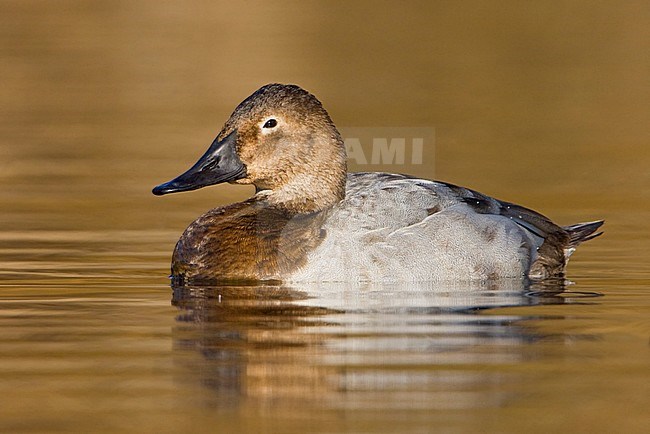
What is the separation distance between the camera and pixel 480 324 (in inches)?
304

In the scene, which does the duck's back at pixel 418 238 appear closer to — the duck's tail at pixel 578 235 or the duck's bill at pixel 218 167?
the duck's tail at pixel 578 235

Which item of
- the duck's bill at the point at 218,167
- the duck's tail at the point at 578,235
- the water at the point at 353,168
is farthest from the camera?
the duck's tail at the point at 578,235

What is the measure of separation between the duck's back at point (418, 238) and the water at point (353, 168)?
183 millimetres

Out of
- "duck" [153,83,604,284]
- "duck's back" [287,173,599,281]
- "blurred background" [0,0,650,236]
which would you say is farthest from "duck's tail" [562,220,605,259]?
"blurred background" [0,0,650,236]

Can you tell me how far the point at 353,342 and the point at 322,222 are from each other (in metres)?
2.06

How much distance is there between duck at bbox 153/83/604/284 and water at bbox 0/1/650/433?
209 mm

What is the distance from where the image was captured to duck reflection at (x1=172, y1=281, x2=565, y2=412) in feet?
20.7

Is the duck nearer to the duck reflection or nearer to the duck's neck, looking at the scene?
the duck's neck

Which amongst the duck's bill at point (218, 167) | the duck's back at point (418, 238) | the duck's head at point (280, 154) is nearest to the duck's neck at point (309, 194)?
the duck's head at point (280, 154)

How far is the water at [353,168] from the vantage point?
6.25 metres

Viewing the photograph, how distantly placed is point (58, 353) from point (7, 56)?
1553 centimetres

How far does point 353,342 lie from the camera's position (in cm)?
724

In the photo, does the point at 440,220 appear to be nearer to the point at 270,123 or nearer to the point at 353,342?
the point at 270,123

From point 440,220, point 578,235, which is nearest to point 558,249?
point 578,235
